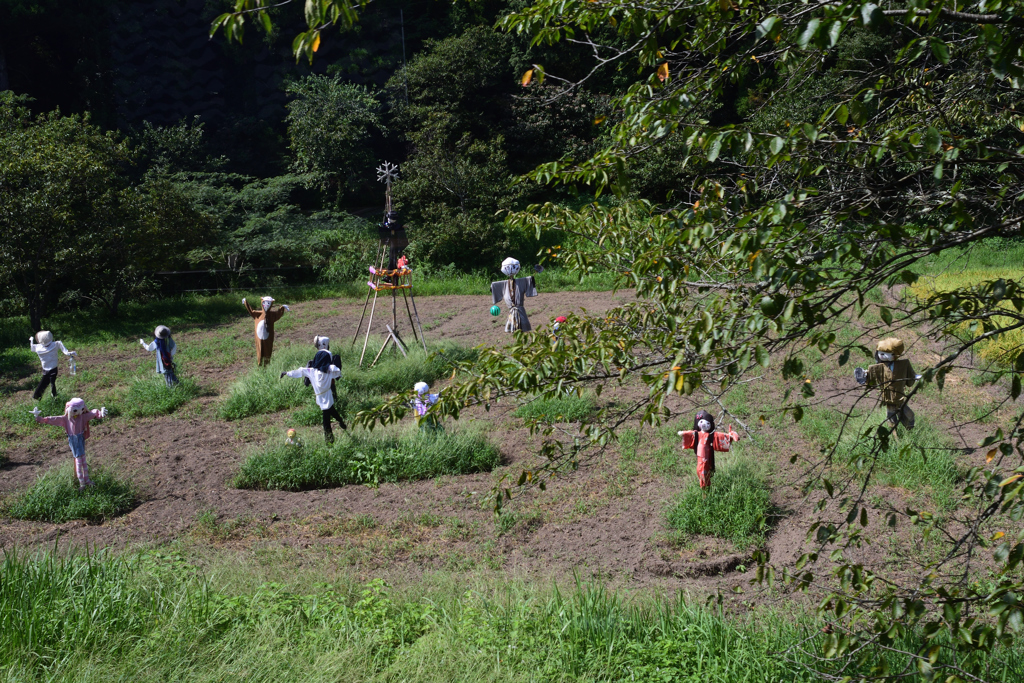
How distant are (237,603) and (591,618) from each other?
2322 millimetres

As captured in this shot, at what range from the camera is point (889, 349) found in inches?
331

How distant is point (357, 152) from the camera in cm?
2525

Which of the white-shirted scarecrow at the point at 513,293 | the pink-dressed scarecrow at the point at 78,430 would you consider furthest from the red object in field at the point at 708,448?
the pink-dressed scarecrow at the point at 78,430

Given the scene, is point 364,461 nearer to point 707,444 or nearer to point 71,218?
point 707,444

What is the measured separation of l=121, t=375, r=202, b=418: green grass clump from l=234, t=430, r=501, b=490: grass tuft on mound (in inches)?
116

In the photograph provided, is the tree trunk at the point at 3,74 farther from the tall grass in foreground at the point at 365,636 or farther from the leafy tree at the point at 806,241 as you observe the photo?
the leafy tree at the point at 806,241

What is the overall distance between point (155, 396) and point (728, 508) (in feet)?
27.0

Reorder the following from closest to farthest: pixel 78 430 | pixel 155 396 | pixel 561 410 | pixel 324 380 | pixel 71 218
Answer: pixel 78 430 < pixel 324 380 < pixel 561 410 < pixel 155 396 < pixel 71 218

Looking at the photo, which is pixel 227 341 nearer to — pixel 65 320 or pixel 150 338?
pixel 150 338

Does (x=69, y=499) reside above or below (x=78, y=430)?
below


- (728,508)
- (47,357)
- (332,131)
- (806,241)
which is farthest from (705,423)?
(332,131)

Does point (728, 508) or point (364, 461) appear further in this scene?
point (364, 461)

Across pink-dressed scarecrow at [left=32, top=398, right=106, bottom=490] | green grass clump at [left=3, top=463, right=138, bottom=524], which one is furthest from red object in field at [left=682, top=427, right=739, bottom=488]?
pink-dressed scarecrow at [left=32, top=398, right=106, bottom=490]

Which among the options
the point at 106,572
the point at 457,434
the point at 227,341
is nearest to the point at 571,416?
the point at 457,434
